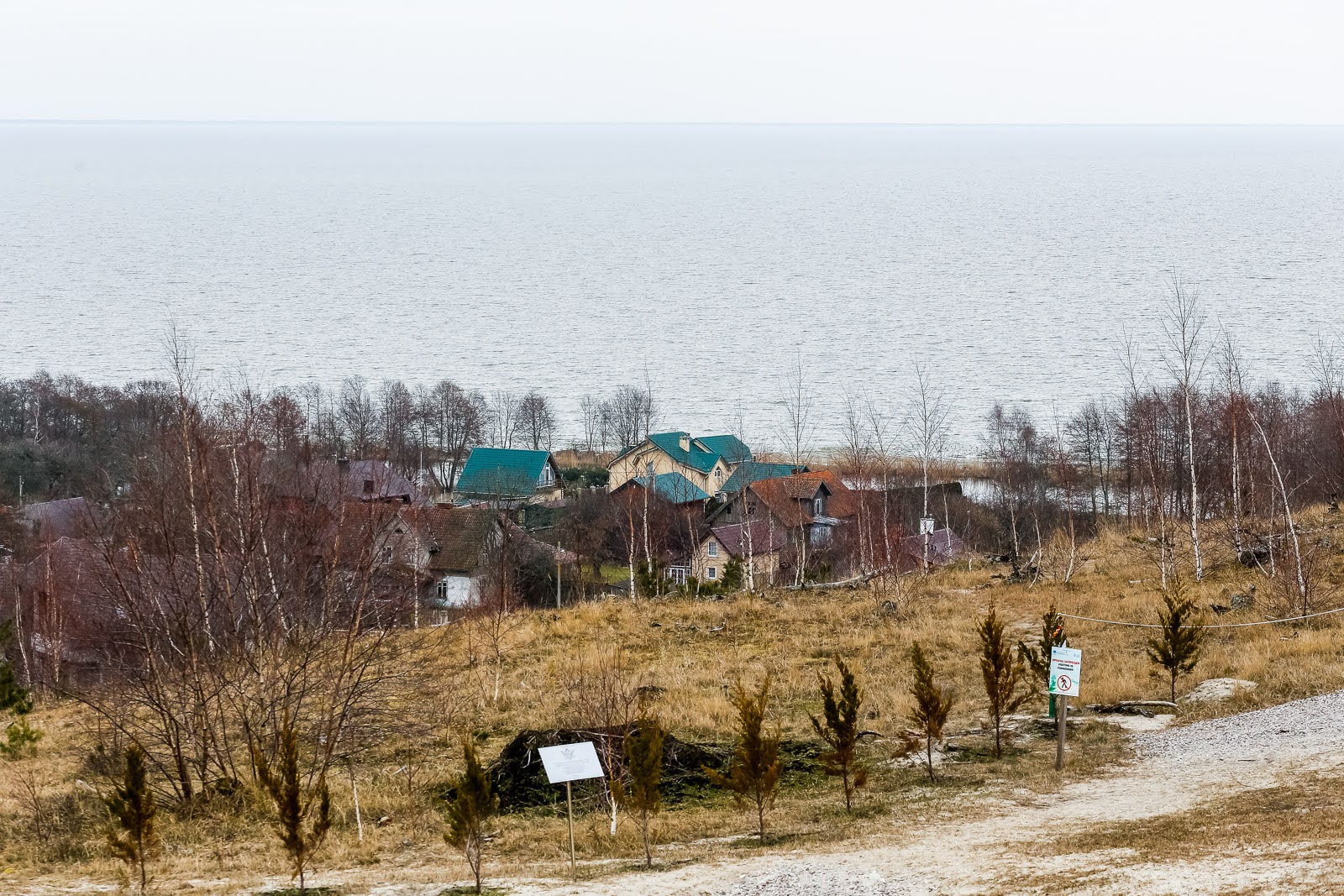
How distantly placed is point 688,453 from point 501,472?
26.3ft

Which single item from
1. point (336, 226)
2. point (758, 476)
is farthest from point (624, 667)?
point (336, 226)

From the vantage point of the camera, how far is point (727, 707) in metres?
20.2

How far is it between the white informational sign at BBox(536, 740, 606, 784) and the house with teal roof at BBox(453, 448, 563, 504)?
1639 inches

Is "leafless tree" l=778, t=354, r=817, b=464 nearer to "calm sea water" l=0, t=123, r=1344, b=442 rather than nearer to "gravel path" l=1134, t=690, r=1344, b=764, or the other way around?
"calm sea water" l=0, t=123, r=1344, b=442

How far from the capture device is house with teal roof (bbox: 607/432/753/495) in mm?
57094

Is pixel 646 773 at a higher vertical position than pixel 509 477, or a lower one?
lower

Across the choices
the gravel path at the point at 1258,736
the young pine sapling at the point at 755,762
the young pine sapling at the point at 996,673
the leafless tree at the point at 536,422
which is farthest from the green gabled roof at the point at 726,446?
the young pine sapling at the point at 755,762

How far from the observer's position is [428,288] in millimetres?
124250

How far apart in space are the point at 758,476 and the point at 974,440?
1599 cm

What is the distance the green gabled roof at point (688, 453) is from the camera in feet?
188

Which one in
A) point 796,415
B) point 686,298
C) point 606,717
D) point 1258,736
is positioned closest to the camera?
point 606,717

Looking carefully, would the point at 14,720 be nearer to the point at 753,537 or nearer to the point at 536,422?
the point at 753,537

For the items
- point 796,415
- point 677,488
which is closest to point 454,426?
point 677,488

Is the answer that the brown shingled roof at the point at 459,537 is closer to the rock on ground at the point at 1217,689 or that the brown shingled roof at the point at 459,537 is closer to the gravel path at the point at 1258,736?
the rock on ground at the point at 1217,689
